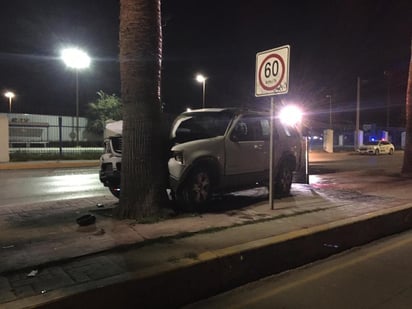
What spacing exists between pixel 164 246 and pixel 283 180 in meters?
4.89

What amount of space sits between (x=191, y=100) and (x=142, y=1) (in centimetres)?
5947

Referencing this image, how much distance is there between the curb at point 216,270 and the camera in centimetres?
384

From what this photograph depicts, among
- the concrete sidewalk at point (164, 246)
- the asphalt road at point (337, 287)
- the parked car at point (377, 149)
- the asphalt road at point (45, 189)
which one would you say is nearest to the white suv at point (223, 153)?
the concrete sidewalk at point (164, 246)

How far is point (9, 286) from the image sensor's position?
4000 millimetres

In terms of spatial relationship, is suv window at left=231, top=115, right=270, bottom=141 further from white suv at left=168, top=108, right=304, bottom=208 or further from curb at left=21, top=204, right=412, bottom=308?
curb at left=21, top=204, right=412, bottom=308

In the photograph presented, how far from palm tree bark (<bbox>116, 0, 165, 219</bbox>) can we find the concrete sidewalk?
44 cm

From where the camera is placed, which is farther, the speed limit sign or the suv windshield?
the suv windshield

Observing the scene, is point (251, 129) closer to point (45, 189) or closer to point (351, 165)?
point (45, 189)

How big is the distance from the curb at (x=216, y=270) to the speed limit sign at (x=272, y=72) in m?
2.46

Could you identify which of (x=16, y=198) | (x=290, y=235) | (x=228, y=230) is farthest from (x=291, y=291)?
(x=16, y=198)

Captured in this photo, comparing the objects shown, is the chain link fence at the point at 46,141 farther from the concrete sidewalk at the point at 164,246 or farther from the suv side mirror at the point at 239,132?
the suv side mirror at the point at 239,132

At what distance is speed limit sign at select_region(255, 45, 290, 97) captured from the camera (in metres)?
7.29

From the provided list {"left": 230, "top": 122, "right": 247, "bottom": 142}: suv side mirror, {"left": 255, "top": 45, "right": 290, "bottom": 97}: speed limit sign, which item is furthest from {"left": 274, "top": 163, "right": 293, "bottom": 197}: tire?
{"left": 255, "top": 45, "right": 290, "bottom": 97}: speed limit sign

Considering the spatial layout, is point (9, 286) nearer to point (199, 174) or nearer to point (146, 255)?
point (146, 255)
